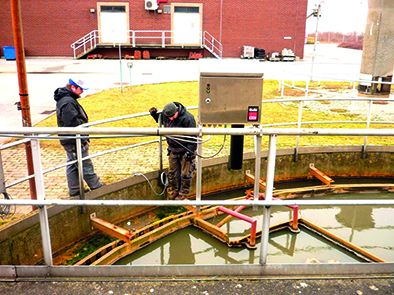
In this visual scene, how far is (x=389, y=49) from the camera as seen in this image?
14547 millimetres

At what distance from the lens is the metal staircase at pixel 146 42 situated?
2972 centimetres

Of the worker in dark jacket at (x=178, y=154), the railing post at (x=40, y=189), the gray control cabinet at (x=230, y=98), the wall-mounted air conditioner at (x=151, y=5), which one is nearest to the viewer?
the railing post at (x=40, y=189)

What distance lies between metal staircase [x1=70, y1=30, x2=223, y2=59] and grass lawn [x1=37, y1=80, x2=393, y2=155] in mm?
13458

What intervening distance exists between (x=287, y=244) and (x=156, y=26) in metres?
26.6

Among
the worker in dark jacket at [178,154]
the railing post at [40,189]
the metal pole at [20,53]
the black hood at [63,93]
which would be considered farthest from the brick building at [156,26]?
the railing post at [40,189]

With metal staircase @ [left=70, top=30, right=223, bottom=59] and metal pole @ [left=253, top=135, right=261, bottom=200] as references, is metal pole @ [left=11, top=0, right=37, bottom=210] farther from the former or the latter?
metal staircase @ [left=70, top=30, right=223, bottom=59]

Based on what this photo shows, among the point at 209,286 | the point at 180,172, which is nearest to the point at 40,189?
the point at 209,286

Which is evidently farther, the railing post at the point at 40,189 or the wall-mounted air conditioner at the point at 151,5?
the wall-mounted air conditioner at the point at 151,5

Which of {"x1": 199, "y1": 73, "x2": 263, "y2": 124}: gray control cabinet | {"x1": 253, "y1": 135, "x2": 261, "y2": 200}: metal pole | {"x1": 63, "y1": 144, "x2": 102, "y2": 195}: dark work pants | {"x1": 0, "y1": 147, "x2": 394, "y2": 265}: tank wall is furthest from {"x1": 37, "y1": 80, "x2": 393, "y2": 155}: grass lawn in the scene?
{"x1": 253, "y1": 135, "x2": 261, "y2": 200}: metal pole

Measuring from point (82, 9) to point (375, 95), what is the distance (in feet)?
72.3

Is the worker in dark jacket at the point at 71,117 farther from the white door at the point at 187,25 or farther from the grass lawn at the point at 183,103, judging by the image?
the white door at the point at 187,25

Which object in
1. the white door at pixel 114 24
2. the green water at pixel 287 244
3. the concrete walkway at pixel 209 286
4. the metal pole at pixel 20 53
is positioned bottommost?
the green water at pixel 287 244

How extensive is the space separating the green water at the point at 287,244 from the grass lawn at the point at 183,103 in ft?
7.62

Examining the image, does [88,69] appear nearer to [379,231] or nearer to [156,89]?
[156,89]
